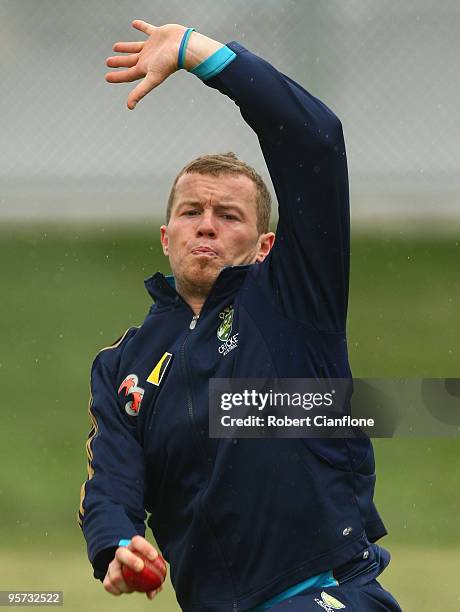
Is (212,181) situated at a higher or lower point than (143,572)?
higher

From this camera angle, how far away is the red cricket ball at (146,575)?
2.28m

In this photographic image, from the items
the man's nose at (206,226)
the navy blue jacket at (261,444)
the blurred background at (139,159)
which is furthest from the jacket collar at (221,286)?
the blurred background at (139,159)

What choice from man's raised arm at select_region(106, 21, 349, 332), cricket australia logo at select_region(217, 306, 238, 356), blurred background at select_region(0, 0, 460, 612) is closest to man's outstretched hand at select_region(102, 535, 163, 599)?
cricket australia logo at select_region(217, 306, 238, 356)

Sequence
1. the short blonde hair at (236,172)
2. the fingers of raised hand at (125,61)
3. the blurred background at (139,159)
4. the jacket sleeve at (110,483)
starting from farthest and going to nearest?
1. the blurred background at (139,159)
2. the short blonde hair at (236,172)
3. the jacket sleeve at (110,483)
4. the fingers of raised hand at (125,61)

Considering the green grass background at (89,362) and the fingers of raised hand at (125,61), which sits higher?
the green grass background at (89,362)

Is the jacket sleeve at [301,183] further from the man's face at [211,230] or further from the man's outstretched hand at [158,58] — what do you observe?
the man's face at [211,230]

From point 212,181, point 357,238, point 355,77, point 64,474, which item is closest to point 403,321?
point 357,238

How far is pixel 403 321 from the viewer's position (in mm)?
7727

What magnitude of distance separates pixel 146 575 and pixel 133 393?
1.43 feet

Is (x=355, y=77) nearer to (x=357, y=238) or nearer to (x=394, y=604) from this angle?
(x=357, y=238)

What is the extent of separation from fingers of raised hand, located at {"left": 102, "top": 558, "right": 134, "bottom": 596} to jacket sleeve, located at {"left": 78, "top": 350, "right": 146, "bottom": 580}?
0.07 m

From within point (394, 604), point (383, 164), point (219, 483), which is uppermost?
point (383, 164)

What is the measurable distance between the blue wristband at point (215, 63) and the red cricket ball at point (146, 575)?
92 cm

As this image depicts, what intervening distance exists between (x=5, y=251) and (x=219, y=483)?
480cm
